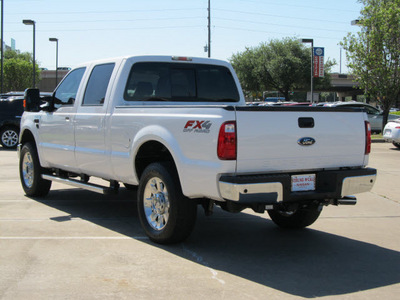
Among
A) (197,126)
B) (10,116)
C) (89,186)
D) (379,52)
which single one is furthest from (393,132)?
(197,126)

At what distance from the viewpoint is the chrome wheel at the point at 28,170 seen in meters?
8.71

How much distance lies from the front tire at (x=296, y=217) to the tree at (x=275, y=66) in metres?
50.3

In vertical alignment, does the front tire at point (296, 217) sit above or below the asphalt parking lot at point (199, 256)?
above

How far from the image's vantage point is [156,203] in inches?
226

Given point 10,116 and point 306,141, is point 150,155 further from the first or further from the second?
point 10,116

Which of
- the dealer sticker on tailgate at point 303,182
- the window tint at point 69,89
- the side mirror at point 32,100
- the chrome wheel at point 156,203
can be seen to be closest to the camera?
the dealer sticker on tailgate at point 303,182

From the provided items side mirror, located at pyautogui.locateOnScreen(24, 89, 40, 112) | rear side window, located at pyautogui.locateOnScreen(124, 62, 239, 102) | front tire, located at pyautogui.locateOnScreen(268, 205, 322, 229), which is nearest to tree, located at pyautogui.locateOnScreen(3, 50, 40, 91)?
side mirror, located at pyautogui.locateOnScreen(24, 89, 40, 112)

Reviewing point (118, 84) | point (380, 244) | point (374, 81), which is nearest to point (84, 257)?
point (118, 84)

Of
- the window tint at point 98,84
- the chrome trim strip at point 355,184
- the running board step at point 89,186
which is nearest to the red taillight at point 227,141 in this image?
the chrome trim strip at point 355,184

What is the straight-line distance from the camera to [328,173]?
5352 millimetres

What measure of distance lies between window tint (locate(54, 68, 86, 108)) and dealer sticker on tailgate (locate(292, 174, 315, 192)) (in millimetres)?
3779

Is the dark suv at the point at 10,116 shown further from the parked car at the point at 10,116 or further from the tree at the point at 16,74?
the tree at the point at 16,74

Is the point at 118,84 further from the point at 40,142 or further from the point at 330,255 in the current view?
the point at 330,255

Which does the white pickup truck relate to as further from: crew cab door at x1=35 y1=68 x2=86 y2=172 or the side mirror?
the side mirror
